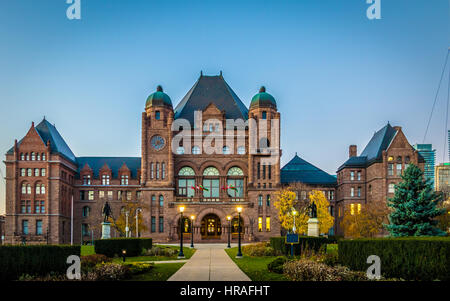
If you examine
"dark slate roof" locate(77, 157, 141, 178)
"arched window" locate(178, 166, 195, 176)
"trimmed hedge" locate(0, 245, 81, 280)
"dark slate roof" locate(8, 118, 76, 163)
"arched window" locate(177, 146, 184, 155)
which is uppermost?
"dark slate roof" locate(8, 118, 76, 163)

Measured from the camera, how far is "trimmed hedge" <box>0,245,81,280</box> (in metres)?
20.8

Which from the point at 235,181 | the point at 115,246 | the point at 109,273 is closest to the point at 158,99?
the point at 235,181

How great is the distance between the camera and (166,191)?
74.1 m

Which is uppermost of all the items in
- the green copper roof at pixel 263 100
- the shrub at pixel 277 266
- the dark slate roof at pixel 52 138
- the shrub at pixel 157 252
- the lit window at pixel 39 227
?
the green copper roof at pixel 263 100

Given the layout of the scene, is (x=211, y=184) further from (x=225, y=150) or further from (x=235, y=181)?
(x=225, y=150)

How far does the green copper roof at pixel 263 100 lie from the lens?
75.9 m

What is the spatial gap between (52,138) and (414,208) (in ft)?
208

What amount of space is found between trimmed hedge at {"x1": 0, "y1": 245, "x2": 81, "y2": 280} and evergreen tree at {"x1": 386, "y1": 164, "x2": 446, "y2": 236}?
22.6 m

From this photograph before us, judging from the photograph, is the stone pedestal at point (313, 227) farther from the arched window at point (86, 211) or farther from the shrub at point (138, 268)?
the arched window at point (86, 211)

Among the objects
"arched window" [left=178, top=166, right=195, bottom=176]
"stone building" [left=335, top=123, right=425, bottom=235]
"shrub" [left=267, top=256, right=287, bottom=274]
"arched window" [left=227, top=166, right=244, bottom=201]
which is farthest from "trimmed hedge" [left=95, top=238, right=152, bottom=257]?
"stone building" [left=335, top=123, right=425, bottom=235]

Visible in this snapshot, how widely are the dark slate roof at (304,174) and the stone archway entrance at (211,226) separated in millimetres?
14433

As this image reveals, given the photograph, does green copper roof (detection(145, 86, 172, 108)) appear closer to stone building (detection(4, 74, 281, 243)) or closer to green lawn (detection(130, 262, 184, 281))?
stone building (detection(4, 74, 281, 243))

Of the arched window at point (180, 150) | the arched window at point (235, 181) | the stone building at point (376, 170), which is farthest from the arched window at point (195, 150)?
the stone building at point (376, 170)

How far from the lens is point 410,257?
21.0 meters
